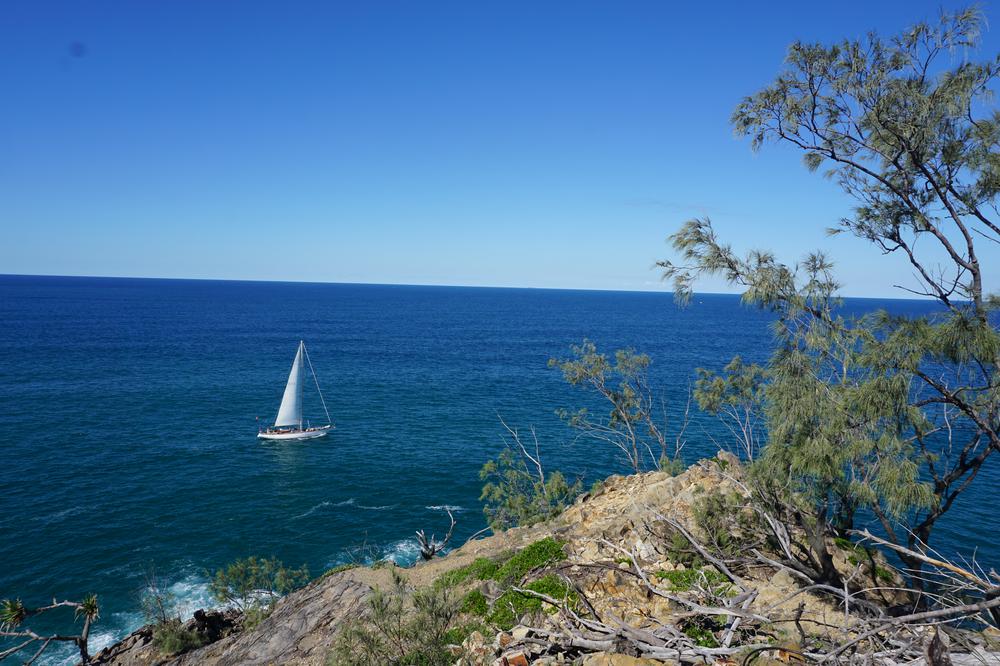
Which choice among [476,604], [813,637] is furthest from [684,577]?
[476,604]

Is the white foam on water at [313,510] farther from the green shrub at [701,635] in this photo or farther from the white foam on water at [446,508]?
the green shrub at [701,635]

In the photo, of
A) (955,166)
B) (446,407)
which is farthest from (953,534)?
(446,407)

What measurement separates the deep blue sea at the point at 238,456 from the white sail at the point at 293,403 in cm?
344

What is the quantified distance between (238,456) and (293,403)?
28.3 ft

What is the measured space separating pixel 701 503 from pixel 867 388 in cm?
555

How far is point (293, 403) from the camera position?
56.4 meters

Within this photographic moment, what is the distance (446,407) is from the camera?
63156 millimetres

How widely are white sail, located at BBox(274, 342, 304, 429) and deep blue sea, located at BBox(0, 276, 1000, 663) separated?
344 centimetres

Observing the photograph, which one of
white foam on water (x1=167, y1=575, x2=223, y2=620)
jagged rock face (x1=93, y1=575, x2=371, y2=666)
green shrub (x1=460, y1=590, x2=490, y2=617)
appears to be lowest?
white foam on water (x1=167, y1=575, x2=223, y2=620)

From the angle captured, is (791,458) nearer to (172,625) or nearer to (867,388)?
(867,388)

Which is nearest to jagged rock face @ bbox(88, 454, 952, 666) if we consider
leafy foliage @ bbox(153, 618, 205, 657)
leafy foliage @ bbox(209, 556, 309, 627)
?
leafy foliage @ bbox(153, 618, 205, 657)

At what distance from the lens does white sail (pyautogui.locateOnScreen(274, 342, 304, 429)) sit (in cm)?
5569

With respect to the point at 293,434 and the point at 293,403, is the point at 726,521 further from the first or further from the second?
the point at 293,403

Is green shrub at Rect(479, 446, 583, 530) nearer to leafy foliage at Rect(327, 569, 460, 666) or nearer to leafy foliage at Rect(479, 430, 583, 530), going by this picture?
leafy foliage at Rect(479, 430, 583, 530)
